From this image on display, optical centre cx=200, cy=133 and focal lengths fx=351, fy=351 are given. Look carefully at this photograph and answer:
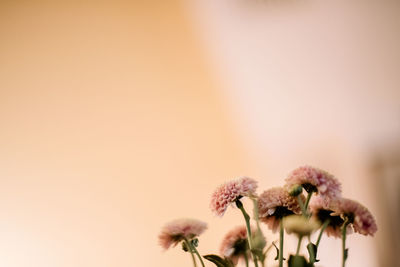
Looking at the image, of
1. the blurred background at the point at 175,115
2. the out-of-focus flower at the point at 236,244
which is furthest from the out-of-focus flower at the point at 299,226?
the blurred background at the point at 175,115

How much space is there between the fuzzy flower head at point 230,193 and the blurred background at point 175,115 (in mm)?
374

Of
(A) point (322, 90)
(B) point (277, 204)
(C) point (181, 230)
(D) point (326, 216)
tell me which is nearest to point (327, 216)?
(D) point (326, 216)

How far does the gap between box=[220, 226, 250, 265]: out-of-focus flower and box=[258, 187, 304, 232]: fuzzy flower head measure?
109 mm

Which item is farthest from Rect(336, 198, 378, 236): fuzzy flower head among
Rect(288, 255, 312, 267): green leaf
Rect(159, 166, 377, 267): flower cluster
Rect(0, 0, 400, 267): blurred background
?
Rect(0, 0, 400, 267): blurred background

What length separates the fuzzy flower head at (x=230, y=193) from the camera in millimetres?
616

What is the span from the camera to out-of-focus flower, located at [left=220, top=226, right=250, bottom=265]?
0.72 meters

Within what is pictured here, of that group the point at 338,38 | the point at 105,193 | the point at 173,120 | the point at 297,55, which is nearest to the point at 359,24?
the point at 338,38

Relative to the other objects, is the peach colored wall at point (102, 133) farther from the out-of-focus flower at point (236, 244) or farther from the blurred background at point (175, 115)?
the out-of-focus flower at point (236, 244)

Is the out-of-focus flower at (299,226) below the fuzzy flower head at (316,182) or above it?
below

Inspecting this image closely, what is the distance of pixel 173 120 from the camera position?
1.05 meters

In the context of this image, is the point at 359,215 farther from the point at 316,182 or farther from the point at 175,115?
the point at 175,115

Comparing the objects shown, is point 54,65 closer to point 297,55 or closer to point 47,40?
point 47,40

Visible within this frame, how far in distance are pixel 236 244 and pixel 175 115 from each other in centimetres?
46

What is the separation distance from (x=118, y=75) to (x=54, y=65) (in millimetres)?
196
